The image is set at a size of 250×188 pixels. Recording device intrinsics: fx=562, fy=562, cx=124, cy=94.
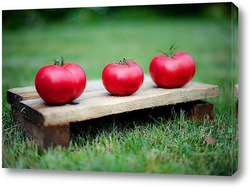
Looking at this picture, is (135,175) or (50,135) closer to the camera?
(50,135)

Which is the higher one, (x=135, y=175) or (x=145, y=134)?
(x=145, y=134)

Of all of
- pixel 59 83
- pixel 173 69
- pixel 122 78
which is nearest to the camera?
pixel 59 83

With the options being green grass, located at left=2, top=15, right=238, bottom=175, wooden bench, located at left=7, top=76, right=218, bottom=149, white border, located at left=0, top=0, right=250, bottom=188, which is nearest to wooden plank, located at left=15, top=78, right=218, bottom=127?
wooden bench, located at left=7, top=76, right=218, bottom=149

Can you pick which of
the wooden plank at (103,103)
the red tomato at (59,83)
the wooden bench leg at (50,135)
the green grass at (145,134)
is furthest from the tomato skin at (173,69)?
the wooden bench leg at (50,135)

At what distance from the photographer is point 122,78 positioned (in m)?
2.51

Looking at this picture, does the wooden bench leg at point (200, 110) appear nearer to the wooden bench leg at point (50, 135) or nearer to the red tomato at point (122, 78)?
the red tomato at point (122, 78)

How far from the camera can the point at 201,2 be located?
250cm

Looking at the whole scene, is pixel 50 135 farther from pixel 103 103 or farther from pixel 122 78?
pixel 122 78

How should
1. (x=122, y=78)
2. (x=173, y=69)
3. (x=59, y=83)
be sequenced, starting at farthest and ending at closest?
1. (x=173, y=69)
2. (x=122, y=78)
3. (x=59, y=83)

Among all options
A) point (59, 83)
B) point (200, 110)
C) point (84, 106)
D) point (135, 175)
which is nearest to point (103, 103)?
point (84, 106)

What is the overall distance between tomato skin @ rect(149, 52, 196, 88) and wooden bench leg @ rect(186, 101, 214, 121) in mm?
120

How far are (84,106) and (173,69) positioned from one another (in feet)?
1.60

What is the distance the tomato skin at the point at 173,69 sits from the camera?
8.59 ft

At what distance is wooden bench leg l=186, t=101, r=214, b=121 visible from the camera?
2658 mm
